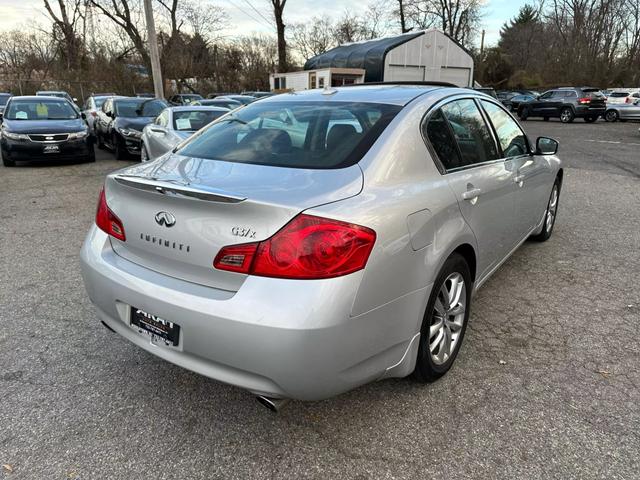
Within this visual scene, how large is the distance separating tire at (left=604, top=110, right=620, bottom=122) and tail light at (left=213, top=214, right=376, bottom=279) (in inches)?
1108

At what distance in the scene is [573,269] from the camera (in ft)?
14.5

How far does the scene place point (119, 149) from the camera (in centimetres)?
1134

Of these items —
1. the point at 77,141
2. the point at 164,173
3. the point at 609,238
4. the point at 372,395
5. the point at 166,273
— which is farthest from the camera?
the point at 77,141

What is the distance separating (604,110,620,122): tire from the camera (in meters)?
24.8

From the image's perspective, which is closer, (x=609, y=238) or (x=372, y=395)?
(x=372, y=395)

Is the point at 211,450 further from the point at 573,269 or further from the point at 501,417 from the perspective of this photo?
the point at 573,269

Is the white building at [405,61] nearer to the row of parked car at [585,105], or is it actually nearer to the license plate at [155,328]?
the row of parked car at [585,105]

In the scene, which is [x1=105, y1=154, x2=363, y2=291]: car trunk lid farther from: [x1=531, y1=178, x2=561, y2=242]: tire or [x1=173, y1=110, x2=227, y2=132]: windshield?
[x1=173, y1=110, x2=227, y2=132]: windshield

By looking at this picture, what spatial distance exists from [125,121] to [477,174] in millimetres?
10251

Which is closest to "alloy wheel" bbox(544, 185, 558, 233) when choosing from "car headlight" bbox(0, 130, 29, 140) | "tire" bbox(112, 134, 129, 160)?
"tire" bbox(112, 134, 129, 160)

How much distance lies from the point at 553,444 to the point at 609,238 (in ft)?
12.9

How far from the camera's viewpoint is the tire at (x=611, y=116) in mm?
24781

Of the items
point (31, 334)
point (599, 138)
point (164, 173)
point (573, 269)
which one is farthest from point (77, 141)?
point (599, 138)

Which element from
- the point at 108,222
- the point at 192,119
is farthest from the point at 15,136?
the point at 108,222
